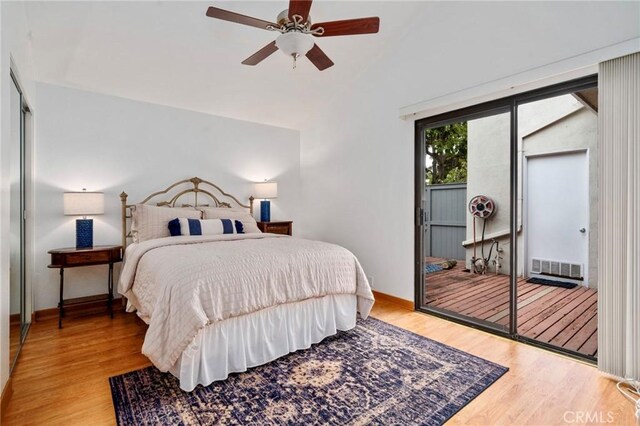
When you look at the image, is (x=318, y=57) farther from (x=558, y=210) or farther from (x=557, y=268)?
(x=557, y=268)

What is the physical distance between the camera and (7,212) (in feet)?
6.33

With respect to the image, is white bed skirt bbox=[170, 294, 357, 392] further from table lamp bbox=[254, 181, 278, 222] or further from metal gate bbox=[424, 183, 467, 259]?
table lamp bbox=[254, 181, 278, 222]

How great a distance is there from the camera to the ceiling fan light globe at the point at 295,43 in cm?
231

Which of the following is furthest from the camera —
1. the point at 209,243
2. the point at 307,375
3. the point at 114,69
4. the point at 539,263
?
the point at 539,263

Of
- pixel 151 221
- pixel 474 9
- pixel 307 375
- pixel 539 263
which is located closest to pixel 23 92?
pixel 151 221

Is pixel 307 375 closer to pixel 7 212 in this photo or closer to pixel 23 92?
pixel 7 212

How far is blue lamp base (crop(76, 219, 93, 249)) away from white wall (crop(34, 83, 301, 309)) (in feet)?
0.84

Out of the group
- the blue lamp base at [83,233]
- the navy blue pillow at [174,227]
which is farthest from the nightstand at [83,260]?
the navy blue pillow at [174,227]

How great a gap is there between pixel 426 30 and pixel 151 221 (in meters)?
3.77

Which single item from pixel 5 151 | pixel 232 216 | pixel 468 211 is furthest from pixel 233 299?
pixel 468 211

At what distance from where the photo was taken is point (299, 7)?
2.07m

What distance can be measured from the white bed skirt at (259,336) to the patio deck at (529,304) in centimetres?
147

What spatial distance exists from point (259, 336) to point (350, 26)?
2.44 meters

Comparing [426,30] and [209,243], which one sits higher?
[426,30]
